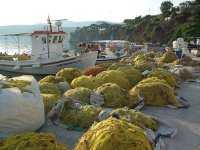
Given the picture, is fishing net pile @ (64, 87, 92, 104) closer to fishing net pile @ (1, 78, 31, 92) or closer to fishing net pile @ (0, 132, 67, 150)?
fishing net pile @ (1, 78, 31, 92)

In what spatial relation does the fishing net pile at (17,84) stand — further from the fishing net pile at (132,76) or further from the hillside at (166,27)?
the hillside at (166,27)

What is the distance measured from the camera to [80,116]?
31.0ft

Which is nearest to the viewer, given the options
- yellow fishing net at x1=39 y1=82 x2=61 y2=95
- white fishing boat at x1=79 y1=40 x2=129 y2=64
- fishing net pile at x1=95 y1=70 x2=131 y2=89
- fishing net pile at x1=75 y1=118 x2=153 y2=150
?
fishing net pile at x1=75 y1=118 x2=153 y2=150

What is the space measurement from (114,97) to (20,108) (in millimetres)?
3117

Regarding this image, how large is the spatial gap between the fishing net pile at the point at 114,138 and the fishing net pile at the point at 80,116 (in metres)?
2.56

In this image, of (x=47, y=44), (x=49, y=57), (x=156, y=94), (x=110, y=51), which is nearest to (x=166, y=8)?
(x=110, y=51)

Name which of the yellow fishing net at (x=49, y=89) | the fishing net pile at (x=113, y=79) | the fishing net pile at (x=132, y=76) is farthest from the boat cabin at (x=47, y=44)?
the yellow fishing net at (x=49, y=89)

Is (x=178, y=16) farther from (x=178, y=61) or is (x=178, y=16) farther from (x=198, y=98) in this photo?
(x=198, y=98)

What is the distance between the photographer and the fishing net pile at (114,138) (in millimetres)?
6273

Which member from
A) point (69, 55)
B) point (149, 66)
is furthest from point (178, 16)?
point (149, 66)

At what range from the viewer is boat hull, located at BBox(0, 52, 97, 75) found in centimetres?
2659

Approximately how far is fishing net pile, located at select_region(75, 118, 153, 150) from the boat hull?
2003 cm

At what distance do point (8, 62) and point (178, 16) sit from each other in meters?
32.8

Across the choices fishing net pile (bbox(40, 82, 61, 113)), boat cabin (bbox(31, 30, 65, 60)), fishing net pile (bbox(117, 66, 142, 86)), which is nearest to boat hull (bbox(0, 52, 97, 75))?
boat cabin (bbox(31, 30, 65, 60))
